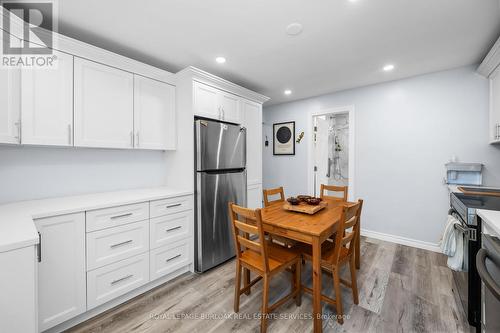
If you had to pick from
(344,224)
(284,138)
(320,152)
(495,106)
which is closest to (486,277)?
(344,224)

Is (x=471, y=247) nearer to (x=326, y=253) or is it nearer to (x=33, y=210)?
(x=326, y=253)

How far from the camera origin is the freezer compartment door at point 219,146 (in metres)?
2.35

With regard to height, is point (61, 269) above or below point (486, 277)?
below

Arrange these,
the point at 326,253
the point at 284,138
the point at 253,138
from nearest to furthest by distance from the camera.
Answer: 1. the point at 326,253
2. the point at 253,138
3. the point at 284,138

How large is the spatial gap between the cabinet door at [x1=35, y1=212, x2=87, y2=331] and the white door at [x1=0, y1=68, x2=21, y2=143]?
0.69m

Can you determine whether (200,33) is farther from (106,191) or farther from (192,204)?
(106,191)

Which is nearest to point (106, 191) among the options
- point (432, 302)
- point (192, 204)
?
point (192, 204)

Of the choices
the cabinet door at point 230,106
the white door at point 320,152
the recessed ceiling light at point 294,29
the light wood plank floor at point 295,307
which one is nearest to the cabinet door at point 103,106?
the cabinet door at point 230,106

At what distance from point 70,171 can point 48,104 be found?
2.21ft

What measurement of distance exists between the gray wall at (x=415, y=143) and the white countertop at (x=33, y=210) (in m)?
2.86

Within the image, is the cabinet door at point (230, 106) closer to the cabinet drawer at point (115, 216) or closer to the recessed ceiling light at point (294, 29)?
the recessed ceiling light at point (294, 29)

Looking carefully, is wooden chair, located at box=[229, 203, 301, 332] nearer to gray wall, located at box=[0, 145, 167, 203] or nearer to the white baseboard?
gray wall, located at box=[0, 145, 167, 203]

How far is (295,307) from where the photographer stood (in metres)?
1.81

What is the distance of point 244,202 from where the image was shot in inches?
113
